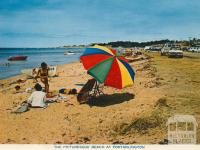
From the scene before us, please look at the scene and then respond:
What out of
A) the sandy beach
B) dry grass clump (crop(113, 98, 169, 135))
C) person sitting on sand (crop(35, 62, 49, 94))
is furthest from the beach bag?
dry grass clump (crop(113, 98, 169, 135))

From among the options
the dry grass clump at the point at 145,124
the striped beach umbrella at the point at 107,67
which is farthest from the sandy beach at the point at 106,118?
the striped beach umbrella at the point at 107,67

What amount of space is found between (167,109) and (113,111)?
1356 millimetres

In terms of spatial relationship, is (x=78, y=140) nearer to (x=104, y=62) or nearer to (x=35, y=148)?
(x=35, y=148)

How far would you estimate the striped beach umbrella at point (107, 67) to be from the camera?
8.66 m

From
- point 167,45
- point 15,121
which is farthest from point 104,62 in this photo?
point 167,45

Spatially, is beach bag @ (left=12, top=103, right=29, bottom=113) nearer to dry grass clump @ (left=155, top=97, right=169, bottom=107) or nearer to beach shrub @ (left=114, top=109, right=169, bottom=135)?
beach shrub @ (left=114, top=109, right=169, bottom=135)

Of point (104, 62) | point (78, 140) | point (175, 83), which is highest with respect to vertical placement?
point (104, 62)

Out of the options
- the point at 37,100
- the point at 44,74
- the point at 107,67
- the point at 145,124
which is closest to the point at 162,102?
the point at 145,124

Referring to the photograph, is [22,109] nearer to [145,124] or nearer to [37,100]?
[37,100]

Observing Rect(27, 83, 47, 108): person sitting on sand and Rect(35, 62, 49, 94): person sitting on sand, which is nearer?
Rect(27, 83, 47, 108): person sitting on sand

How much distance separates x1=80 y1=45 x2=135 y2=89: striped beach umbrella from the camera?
8664 millimetres

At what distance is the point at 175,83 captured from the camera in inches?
438

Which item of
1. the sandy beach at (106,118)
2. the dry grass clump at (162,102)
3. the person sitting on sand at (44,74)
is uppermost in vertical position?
the person sitting on sand at (44,74)

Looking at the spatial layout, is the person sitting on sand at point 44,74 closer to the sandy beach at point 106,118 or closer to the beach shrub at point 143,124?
the sandy beach at point 106,118
